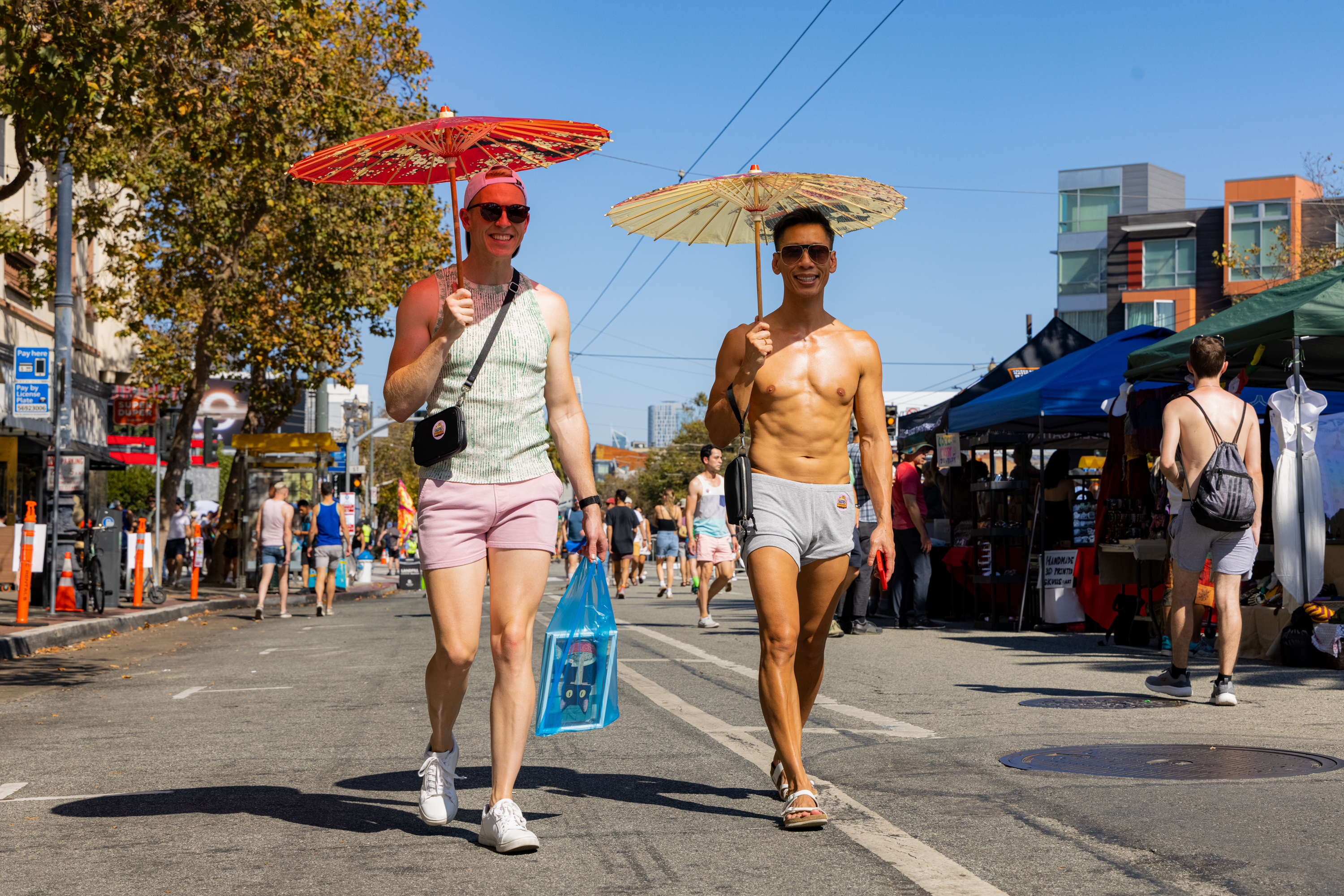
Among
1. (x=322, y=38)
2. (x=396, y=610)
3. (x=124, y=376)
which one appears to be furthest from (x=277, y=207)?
(x=124, y=376)

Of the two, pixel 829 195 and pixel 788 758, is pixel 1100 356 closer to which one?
pixel 829 195

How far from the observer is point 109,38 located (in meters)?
10.6

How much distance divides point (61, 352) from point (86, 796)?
16448mm

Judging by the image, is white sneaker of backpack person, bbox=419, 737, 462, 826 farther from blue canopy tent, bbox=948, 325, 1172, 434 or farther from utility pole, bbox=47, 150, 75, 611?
utility pole, bbox=47, 150, 75, 611

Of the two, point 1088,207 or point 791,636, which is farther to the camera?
point 1088,207

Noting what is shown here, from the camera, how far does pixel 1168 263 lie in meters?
64.1

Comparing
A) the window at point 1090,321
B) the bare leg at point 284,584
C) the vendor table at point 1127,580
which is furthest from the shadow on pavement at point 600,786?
the window at point 1090,321

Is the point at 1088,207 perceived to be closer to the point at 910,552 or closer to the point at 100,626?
the point at 910,552

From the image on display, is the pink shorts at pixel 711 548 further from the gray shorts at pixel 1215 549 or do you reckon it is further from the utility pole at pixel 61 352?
the gray shorts at pixel 1215 549

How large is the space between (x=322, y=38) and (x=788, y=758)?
796 inches

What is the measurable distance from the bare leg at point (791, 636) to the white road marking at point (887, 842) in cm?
21

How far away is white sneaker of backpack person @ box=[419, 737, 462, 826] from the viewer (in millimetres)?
4688

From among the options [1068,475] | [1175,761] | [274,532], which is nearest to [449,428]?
[1175,761]

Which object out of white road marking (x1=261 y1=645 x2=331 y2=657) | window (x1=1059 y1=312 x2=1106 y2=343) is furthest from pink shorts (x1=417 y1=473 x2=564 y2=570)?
window (x1=1059 y1=312 x2=1106 y2=343)
